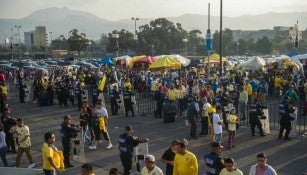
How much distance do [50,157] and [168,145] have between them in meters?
6.05

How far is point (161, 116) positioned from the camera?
2048 cm

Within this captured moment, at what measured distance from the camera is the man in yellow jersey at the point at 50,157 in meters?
9.82

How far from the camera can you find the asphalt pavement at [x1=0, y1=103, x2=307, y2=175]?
1255 centimetres

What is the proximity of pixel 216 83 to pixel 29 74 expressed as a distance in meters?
24.8

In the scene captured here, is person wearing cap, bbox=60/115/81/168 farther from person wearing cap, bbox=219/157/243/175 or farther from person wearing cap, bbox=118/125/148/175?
person wearing cap, bbox=219/157/243/175

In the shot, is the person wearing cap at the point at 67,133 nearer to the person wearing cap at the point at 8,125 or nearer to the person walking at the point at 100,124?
the person walking at the point at 100,124

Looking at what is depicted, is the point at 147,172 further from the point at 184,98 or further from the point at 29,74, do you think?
the point at 29,74

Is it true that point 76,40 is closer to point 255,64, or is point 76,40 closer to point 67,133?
point 255,64

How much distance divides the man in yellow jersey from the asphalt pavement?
2045 mm

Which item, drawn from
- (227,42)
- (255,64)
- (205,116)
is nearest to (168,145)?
(205,116)

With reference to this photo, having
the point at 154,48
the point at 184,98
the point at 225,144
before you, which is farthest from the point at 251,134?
the point at 154,48

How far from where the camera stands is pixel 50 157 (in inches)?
386

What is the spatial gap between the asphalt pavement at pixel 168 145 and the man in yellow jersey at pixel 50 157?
2045mm

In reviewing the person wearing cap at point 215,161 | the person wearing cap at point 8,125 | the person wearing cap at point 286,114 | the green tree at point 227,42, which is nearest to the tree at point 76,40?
the green tree at point 227,42
